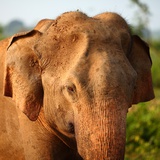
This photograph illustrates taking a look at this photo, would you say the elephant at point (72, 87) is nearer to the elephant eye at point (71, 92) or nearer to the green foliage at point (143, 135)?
the elephant eye at point (71, 92)

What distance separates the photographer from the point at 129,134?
8273 mm

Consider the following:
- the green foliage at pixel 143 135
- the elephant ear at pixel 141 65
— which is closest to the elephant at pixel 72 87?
the elephant ear at pixel 141 65

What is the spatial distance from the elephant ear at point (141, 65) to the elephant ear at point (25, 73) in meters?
0.72

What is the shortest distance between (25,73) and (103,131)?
0.88 meters

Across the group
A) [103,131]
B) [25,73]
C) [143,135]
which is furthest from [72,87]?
[143,135]

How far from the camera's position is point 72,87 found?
3627mm

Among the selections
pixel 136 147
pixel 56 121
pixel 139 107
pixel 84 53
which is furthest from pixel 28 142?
pixel 139 107

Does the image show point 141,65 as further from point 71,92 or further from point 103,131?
point 103,131

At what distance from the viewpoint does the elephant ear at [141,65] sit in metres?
4.38

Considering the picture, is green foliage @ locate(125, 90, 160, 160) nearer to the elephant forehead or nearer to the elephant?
the elephant

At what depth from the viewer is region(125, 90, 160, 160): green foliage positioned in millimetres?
7686

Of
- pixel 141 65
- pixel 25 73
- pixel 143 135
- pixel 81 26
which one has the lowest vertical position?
pixel 143 135

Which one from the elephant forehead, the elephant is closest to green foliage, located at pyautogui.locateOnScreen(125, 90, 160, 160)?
the elephant

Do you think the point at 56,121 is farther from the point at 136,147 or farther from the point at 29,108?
the point at 136,147
